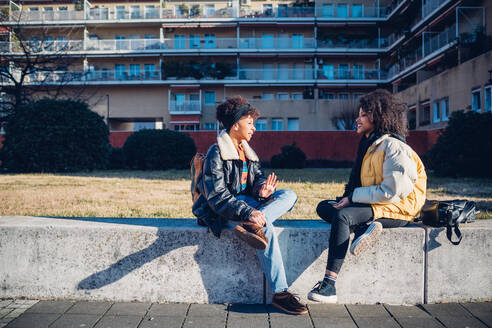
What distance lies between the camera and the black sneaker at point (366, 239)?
3.05 metres

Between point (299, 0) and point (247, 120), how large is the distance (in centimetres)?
4009

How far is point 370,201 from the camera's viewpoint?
10.6ft

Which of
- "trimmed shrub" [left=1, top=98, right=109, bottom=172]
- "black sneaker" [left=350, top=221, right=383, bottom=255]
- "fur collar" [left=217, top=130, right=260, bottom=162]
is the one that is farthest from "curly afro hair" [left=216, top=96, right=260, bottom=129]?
"trimmed shrub" [left=1, top=98, right=109, bottom=172]

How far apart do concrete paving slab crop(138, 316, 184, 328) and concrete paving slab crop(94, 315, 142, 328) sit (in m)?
0.06

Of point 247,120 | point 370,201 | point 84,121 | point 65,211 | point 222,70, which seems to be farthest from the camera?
point 222,70

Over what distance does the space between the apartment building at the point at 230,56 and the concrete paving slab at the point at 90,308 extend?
114ft

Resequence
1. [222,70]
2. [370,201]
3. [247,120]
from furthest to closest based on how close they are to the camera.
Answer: [222,70]
[247,120]
[370,201]

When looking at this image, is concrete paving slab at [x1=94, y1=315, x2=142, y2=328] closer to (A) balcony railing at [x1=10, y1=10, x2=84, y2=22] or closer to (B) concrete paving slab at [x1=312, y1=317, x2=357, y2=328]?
(B) concrete paving slab at [x1=312, y1=317, x2=357, y2=328]

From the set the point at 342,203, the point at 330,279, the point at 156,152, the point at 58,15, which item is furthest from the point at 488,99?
the point at 58,15

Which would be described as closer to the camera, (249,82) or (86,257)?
(86,257)

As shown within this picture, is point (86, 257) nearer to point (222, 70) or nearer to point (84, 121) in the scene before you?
point (84, 121)

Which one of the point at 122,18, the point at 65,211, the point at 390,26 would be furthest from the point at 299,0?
the point at 65,211

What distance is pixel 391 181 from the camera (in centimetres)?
313

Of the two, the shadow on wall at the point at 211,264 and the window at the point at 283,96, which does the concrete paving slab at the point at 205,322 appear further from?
the window at the point at 283,96
